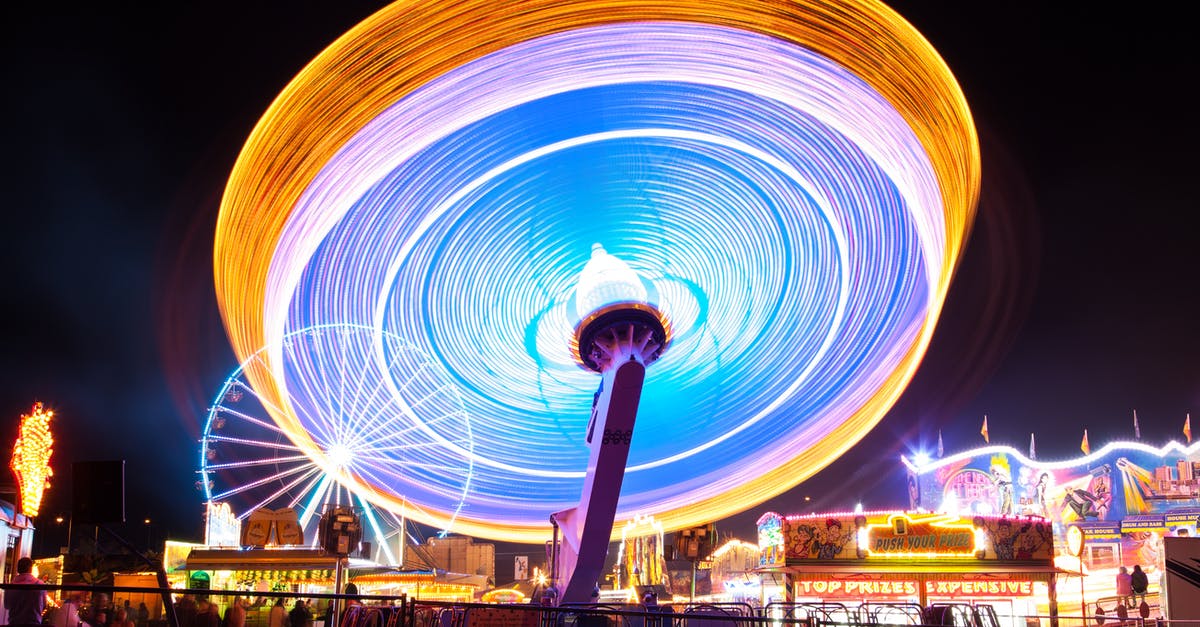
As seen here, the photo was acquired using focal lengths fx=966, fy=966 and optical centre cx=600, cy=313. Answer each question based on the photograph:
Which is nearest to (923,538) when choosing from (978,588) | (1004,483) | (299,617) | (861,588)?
(978,588)

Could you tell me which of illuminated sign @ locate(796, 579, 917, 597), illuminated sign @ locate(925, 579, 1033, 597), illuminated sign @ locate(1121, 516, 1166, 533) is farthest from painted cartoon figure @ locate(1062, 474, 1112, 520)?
illuminated sign @ locate(796, 579, 917, 597)

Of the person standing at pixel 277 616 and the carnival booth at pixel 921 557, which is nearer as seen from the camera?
the person standing at pixel 277 616

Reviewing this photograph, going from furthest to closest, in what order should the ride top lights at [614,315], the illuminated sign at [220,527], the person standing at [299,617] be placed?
the illuminated sign at [220,527], the person standing at [299,617], the ride top lights at [614,315]

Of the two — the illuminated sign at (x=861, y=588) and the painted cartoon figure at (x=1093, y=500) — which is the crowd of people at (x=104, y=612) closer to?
the illuminated sign at (x=861, y=588)

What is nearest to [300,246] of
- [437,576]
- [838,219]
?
[838,219]

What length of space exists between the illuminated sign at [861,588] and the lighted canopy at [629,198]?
795 centimetres

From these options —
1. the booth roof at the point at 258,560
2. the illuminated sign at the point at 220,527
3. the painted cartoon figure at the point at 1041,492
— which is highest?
the painted cartoon figure at the point at 1041,492

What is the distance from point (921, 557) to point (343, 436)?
54.8 feet

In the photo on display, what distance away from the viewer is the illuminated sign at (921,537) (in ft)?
87.7

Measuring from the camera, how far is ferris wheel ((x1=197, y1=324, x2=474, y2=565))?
21922 mm

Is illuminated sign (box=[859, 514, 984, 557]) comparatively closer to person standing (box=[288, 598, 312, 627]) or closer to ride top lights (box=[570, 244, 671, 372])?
ride top lights (box=[570, 244, 671, 372])

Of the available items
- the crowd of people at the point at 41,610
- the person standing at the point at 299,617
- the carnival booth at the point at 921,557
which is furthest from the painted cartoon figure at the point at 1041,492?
the crowd of people at the point at 41,610

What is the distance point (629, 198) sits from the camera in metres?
17.5

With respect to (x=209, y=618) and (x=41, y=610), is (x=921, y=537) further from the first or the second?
(x=41, y=610)
